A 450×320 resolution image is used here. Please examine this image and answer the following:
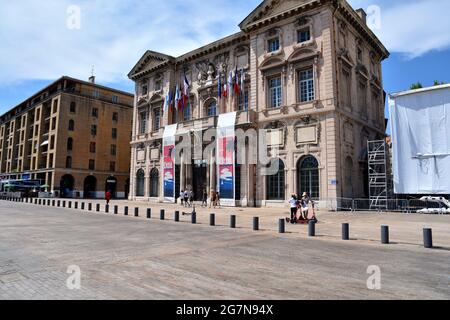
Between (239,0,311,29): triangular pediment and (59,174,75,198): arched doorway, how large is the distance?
37.8 meters

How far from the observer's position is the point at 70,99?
2141 inches

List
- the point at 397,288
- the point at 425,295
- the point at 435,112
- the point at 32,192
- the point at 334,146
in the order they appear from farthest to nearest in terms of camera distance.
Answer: the point at 32,192
the point at 334,146
the point at 435,112
the point at 397,288
the point at 425,295

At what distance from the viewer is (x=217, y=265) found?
7262 mm

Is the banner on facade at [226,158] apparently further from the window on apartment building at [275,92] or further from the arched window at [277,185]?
the window on apartment building at [275,92]

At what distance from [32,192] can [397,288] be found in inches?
2048

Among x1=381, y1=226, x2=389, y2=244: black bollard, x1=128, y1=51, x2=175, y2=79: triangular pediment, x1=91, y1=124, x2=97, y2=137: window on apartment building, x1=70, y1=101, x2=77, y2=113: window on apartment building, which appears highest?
x1=128, y1=51, x2=175, y2=79: triangular pediment

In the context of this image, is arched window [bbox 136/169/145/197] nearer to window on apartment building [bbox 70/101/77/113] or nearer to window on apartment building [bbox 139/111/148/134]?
window on apartment building [bbox 139/111/148/134]

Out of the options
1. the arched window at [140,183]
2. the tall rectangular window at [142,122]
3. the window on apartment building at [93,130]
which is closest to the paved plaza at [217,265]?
the arched window at [140,183]

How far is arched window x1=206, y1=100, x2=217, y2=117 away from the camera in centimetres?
3447

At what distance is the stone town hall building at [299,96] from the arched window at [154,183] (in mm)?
2195

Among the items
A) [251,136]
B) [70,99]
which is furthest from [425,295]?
[70,99]

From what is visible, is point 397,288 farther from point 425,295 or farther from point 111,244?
point 111,244

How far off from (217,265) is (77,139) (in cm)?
5337

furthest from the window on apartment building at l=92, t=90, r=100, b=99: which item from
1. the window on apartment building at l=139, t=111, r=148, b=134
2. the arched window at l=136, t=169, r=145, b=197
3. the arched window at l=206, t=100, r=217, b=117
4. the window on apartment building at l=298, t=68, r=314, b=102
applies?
the window on apartment building at l=298, t=68, r=314, b=102
